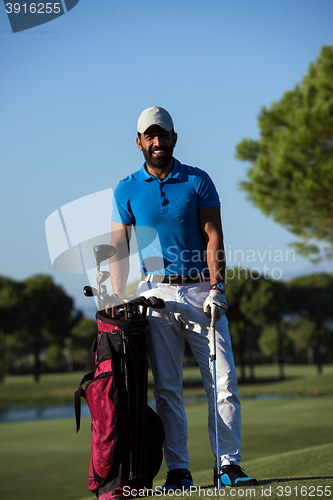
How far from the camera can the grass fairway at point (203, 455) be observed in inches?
174

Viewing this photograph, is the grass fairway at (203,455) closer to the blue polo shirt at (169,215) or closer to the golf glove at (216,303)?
the golf glove at (216,303)

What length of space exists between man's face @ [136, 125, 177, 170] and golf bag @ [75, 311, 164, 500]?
3.29ft

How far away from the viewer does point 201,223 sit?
328 cm

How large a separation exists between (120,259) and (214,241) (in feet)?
1.97

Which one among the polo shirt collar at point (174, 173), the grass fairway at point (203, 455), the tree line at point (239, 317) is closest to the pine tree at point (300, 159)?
the grass fairway at point (203, 455)

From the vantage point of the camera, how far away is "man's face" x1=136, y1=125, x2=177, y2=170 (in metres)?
3.22

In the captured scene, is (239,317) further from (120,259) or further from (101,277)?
(101,277)

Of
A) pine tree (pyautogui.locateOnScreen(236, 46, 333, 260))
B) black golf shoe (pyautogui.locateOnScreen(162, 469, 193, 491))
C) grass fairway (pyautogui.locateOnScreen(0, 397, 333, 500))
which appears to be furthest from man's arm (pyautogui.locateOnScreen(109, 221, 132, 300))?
pine tree (pyautogui.locateOnScreen(236, 46, 333, 260))

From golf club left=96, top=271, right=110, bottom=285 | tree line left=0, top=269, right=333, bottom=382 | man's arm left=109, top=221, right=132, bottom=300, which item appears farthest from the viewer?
tree line left=0, top=269, right=333, bottom=382

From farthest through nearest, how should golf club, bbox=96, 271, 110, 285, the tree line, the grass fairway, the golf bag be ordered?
the tree line < the grass fairway < golf club, bbox=96, 271, 110, 285 < the golf bag

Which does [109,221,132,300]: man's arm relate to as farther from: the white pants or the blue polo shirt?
the white pants

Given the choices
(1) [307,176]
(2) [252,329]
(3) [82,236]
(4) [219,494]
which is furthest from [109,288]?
(2) [252,329]

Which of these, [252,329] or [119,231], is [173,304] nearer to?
[119,231]

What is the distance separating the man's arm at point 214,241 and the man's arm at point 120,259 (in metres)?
0.49
